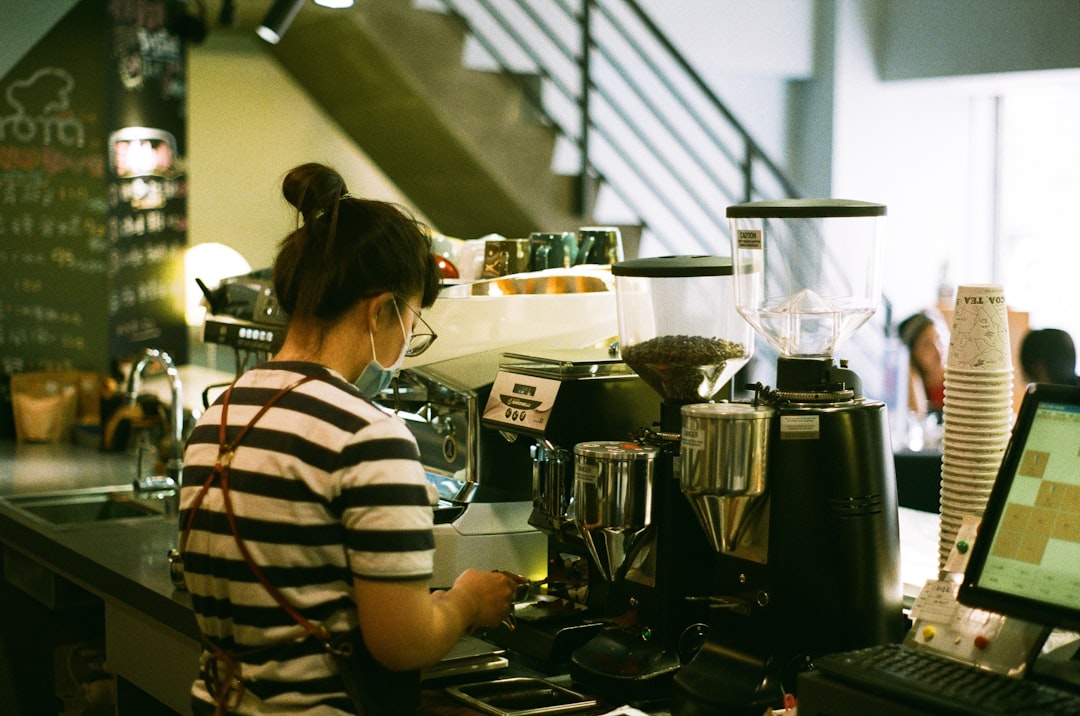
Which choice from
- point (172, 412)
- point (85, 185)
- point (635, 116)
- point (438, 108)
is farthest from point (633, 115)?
point (172, 412)

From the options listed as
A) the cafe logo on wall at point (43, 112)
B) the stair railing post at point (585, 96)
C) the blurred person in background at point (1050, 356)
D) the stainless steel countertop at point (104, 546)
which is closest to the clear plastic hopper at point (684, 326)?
the stainless steel countertop at point (104, 546)

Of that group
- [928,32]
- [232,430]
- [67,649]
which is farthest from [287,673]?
[928,32]

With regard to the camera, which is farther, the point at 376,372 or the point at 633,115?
the point at 633,115

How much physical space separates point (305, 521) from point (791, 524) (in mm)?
605

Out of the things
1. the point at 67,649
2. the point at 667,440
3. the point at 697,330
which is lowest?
the point at 67,649

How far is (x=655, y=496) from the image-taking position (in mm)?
1744

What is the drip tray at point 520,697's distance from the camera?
1.68 m

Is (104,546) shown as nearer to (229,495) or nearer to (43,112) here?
(229,495)

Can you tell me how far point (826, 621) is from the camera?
1576 mm

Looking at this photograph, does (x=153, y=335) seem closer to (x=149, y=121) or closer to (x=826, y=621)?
(x=149, y=121)

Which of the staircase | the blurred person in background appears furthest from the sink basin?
the blurred person in background

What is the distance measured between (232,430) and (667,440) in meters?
0.62

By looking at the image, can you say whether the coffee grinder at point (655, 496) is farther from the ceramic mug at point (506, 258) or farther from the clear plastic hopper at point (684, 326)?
the ceramic mug at point (506, 258)

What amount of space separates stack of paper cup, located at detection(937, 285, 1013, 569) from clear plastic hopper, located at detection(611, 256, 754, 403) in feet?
1.03
